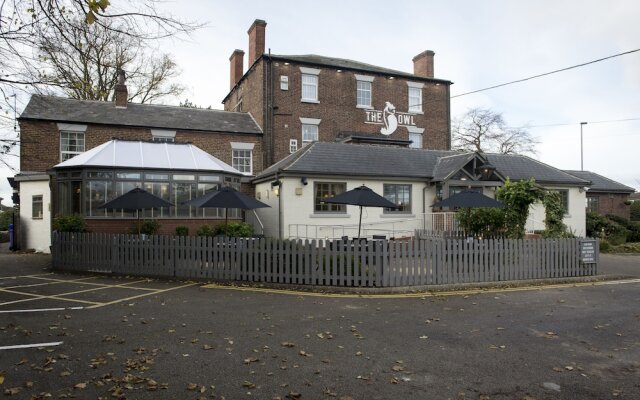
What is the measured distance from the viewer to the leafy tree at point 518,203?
1427 cm

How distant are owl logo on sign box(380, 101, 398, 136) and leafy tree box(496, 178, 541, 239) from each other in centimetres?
1555

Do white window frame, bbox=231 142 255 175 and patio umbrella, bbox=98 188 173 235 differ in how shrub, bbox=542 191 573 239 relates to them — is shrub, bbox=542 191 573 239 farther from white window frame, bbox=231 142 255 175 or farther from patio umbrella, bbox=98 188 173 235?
white window frame, bbox=231 142 255 175

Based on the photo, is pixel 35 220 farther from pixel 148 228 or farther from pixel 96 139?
pixel 148 228

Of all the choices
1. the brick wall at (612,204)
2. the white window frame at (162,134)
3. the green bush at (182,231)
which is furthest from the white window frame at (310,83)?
the brick wall at (612,204)

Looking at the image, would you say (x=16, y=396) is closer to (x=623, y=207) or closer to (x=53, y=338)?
(x=53, y=338)

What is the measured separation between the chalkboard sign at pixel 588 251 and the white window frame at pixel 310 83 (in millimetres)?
18453

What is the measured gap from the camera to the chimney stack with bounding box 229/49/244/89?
32.7m

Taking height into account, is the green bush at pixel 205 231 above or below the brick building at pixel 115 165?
below

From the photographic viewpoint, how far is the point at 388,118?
29.8 meters

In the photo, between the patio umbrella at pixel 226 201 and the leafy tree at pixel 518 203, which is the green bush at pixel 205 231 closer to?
the patio umbrella at pixel 226 201

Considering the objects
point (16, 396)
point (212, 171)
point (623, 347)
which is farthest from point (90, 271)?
point (623, 347)

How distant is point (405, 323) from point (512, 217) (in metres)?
8.64

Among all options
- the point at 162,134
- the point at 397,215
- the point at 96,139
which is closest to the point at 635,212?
the point at 397,215

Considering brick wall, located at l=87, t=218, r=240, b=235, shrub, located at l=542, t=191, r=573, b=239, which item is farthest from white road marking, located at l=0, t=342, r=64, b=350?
shrub, located at l=542, t=191, r=573, b=239
